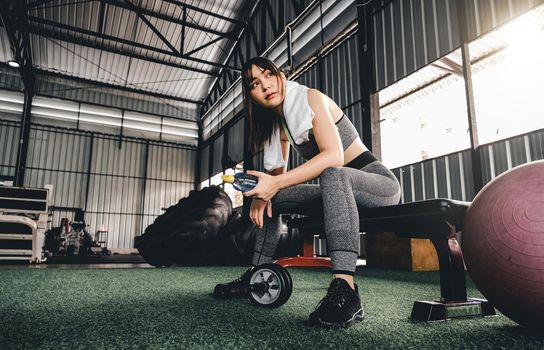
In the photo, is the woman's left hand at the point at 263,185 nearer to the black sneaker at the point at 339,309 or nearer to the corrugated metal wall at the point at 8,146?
the black sneaker at the point at 339,309

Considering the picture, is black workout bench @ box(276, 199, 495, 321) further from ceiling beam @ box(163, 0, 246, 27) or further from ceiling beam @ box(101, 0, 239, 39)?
ceiling beam @ box(163, 0, 246, 27)

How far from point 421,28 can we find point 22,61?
28.4ft

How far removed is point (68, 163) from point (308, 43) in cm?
859

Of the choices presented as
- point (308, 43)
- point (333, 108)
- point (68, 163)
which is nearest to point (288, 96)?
point (333, 108)

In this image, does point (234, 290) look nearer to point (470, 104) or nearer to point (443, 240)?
point (443, 240)

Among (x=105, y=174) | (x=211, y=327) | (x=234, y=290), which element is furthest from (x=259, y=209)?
(x=105, y=174)

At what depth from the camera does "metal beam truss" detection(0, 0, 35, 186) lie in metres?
6.15

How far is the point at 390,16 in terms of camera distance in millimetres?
4684

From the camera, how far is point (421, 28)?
167 inches

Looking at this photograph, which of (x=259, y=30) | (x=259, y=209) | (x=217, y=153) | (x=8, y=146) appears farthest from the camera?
(x=217, y=153)

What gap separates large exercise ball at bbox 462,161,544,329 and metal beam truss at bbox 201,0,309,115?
5.95 meters

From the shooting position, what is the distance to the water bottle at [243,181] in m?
1.10

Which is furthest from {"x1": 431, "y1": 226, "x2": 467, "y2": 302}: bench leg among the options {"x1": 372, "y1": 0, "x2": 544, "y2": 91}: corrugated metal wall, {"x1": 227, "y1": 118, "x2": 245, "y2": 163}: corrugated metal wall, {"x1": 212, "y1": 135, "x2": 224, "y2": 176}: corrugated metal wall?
{"x1": 212, "y1": 135, "x2": 224, "y2": 176}: corrugated metal wall

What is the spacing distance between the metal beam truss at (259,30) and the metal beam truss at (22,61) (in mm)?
4442
